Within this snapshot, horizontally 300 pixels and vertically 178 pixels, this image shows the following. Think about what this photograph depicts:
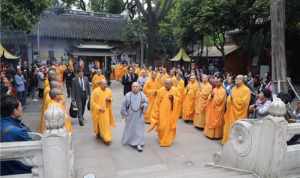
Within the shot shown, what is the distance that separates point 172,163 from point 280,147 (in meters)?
3.65

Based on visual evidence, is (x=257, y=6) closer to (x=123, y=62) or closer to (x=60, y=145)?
(x=60, y=145)

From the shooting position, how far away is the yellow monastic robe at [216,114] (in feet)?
32.2

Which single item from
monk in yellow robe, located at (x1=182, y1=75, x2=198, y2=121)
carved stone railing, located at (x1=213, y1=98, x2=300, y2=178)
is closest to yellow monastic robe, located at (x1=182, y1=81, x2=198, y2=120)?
monk in yellow robe, located at (x1=182, y1=75, x2=198, y2=121)

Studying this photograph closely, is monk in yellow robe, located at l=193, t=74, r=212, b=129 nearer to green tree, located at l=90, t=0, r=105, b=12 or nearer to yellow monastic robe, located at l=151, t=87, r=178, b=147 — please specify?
yellow monastic robe, located at l=151, t=87, r=178, b=147

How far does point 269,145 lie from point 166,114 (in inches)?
178

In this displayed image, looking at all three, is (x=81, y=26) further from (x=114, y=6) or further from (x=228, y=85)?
(x=228, y=85)

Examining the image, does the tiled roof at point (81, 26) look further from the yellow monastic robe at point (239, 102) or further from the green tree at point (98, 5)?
the yellow monastic robe at point (239, 102)

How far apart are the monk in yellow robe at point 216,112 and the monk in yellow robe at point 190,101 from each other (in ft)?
5.80

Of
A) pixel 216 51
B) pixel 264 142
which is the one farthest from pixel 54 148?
pixel 216 51

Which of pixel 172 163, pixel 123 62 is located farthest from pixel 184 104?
pixel 123 62

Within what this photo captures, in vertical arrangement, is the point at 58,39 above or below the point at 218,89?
above

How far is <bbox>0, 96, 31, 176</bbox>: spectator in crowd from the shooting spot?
399 cm

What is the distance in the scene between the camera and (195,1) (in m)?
21.5

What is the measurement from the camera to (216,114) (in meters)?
9.88
